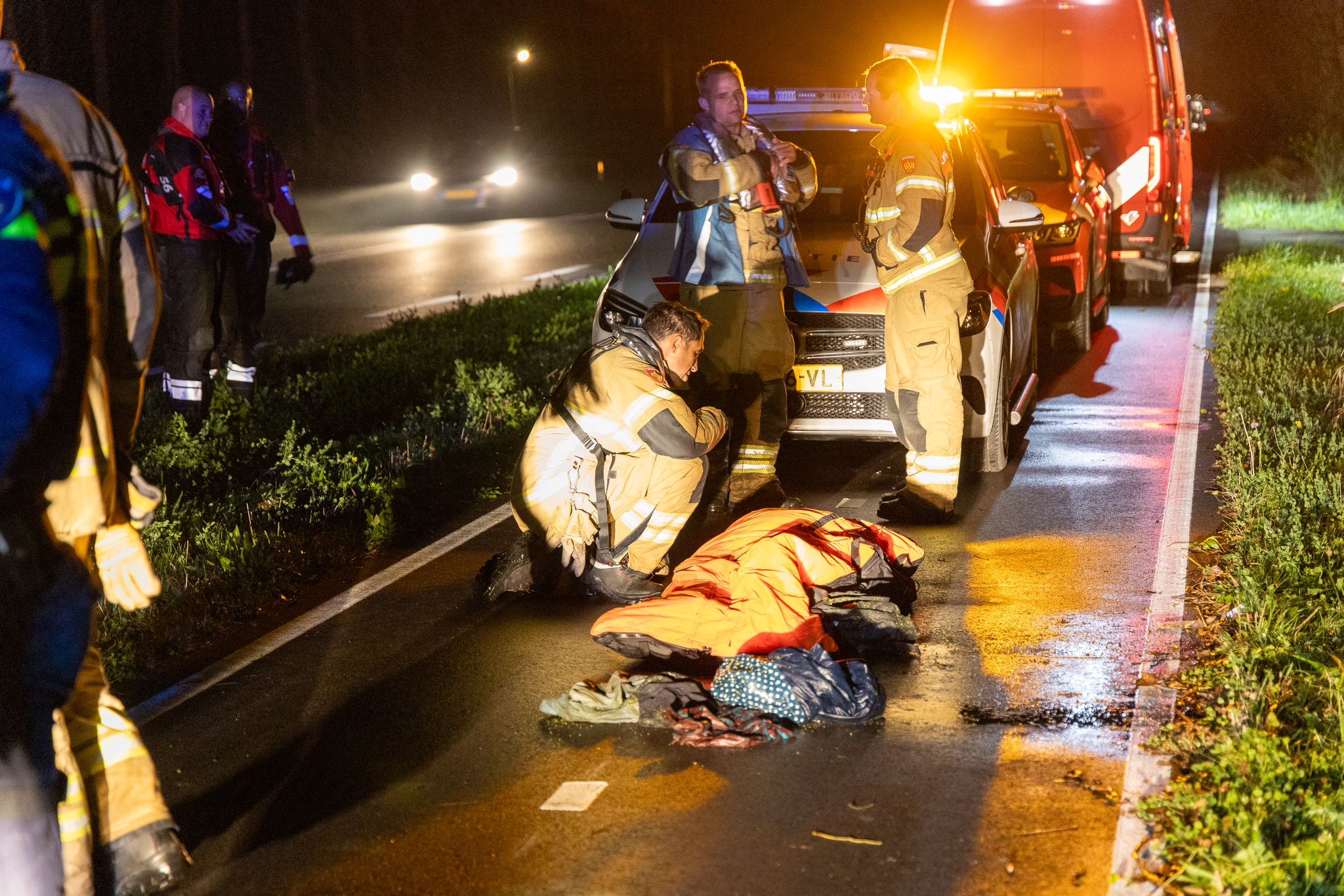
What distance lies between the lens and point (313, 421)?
8.87 meters

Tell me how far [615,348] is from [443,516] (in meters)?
2.10

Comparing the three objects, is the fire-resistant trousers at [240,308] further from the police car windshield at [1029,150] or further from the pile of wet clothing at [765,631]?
the police car windshield at [1029,150]

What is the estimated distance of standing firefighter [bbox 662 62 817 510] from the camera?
661 cm

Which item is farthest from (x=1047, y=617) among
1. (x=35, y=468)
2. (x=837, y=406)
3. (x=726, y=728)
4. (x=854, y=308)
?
(x=35, y=468)

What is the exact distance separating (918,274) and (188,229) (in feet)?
14.6

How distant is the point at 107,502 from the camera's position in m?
2.98

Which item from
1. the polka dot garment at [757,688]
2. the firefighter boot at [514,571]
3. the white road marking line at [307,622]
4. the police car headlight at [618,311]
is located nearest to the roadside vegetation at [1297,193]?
the police car headlight at [618,311]

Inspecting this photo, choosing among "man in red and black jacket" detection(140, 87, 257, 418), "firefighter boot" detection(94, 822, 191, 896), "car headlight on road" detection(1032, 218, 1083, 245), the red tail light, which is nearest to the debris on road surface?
"firefighter boot" detection(94, 822, 191, 896)

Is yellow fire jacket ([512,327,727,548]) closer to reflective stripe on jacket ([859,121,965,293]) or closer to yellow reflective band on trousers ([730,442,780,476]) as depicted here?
yellow reflective band on trousers ([730,442,780,476])

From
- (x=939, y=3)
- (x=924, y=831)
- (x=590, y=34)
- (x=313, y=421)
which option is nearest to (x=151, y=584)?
(x=924, y=831)

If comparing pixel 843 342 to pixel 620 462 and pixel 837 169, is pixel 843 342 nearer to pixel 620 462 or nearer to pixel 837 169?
pixel 837 169

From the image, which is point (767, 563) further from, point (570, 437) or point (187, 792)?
point (187, 792)

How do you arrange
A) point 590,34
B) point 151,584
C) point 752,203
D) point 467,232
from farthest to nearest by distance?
point 590,34, point 467,232, point 752,203, point 151,584

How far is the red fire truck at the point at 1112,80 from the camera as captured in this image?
45.0 ft
